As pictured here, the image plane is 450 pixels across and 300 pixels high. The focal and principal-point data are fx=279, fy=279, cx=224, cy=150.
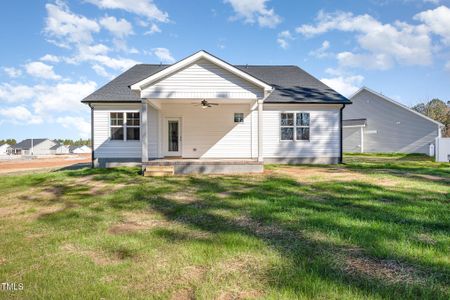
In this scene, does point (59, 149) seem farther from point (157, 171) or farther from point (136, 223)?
point (136, 223)

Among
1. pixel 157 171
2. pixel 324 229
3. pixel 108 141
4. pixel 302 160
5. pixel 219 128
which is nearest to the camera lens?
pixel 324 229

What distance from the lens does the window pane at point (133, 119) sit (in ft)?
48.1

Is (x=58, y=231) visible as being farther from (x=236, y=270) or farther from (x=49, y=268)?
(x=236, y=270)

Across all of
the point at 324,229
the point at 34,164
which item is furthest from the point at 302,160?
the point at 34,164

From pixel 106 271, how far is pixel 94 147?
12601mm

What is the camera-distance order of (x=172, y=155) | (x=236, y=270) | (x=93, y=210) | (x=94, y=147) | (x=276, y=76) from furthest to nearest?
(x=276, y=76) → (x=172, y=155) → (x=94, y=147) → (x=93, y=210) → (x=236, y=270)

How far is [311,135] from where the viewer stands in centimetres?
1545

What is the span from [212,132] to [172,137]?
227cm

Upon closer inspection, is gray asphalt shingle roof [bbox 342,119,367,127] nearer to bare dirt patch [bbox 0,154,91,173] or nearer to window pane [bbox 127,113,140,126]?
window pane [bbox 127,113,140,126]

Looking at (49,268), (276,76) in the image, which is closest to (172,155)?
(276,76)

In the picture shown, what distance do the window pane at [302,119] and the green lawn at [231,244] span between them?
7848mm

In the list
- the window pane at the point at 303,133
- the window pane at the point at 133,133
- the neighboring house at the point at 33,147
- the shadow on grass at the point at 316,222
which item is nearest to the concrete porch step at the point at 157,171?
the shadow on grass at the point at 316,222

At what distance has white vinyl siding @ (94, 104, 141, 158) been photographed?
14.5 m

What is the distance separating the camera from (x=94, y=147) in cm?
1456
